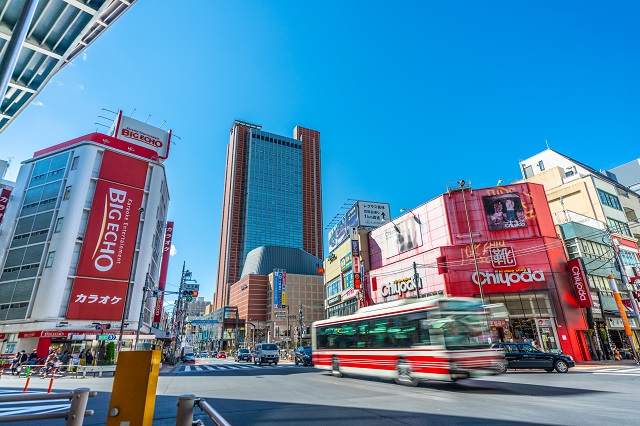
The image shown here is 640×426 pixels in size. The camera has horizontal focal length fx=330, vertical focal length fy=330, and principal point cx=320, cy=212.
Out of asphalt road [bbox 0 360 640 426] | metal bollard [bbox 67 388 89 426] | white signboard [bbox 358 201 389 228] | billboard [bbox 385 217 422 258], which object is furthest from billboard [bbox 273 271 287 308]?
metal bollard [bbox 67 388 89 426]

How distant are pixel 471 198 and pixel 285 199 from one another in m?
121

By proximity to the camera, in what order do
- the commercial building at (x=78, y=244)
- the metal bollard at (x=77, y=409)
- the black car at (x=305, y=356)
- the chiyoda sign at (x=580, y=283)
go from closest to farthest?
the metal bollard at (x=77, y=409) < the chiyoda sign at (x=580, y=283) < the black car at (x=305, y=356) < the commercial building at (x=78, y=244)

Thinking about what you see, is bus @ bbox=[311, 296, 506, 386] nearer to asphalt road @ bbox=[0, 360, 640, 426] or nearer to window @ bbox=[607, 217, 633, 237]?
asphalt road @ bbox=[0, 360, 640, 426]

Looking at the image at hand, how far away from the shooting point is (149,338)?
4919 centimetres

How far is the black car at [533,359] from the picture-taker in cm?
1880

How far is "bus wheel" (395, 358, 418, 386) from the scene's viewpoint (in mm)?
14034

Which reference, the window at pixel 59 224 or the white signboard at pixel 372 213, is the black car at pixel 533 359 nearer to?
the white signboard at pixel 372 213

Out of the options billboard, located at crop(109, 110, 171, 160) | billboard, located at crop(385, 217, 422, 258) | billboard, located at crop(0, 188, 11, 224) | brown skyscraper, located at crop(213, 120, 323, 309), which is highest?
brown skyscraper, located at crop(213, 120, 323, 309)

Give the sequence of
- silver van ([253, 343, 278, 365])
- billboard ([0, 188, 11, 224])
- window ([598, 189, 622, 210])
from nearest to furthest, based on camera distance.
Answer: silver van ([253, 343, 278, 365]) → window ([598, 189, 622, 210]) → billboard ([0, 188, 11, 224])

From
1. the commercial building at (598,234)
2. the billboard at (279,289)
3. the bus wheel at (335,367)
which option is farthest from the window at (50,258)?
the billboard at (279,289)

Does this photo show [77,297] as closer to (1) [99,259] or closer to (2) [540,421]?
(1) [99,259]

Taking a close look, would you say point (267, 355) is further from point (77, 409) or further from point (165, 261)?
point (165, 261)

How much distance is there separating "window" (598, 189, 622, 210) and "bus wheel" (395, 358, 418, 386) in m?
39.1

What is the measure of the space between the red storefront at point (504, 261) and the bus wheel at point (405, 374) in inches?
593
